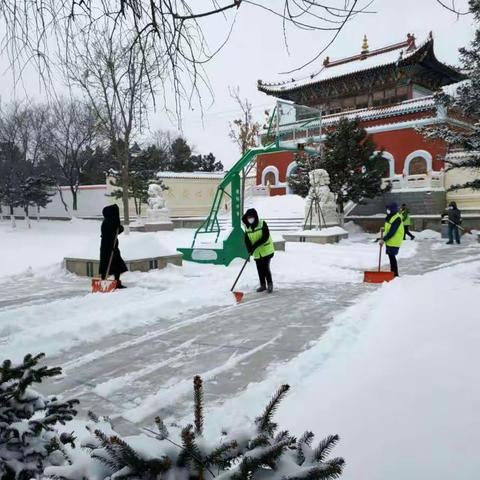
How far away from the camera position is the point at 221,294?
7.58 m

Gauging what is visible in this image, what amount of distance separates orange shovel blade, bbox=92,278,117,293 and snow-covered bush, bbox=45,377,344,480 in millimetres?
6739

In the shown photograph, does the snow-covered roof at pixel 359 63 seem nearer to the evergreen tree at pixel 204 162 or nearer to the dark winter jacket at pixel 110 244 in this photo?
the evergreen tree at pixel 204 162

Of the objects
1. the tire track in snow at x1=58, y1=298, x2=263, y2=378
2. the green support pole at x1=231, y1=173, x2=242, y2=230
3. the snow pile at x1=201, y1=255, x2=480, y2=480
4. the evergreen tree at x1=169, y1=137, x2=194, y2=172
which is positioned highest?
the evergreen tree at x1=169, y1=137, x2=194, y2=172

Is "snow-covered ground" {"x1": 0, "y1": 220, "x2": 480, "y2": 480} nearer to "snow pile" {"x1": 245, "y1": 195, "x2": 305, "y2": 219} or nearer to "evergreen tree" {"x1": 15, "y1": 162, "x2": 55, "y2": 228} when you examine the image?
"snow pile" {"x1": 245, "y1": 195, "x2": 305, "y2": 219}

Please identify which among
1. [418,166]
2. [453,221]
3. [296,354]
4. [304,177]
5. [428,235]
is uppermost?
[418,166]

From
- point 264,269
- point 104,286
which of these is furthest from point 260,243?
point 104,286

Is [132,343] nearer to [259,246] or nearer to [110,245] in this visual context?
[259,246]

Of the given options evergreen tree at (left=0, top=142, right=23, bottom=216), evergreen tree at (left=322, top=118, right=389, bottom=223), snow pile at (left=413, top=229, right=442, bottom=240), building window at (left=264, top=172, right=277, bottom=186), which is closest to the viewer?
snow pile at (left=413, top=229, right=442, bottom=240)

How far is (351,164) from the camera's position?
20609 millimetres

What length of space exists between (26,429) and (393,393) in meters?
2.54

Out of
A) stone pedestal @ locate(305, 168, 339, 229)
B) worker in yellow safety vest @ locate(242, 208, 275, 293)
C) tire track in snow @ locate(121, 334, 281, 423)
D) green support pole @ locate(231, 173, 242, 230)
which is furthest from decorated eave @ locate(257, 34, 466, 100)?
tire track in snow @ locate(121, 334, 281, 423)

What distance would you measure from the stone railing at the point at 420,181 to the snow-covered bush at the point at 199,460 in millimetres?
22857

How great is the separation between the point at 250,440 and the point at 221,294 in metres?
6.19

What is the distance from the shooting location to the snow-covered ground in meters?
2.81
